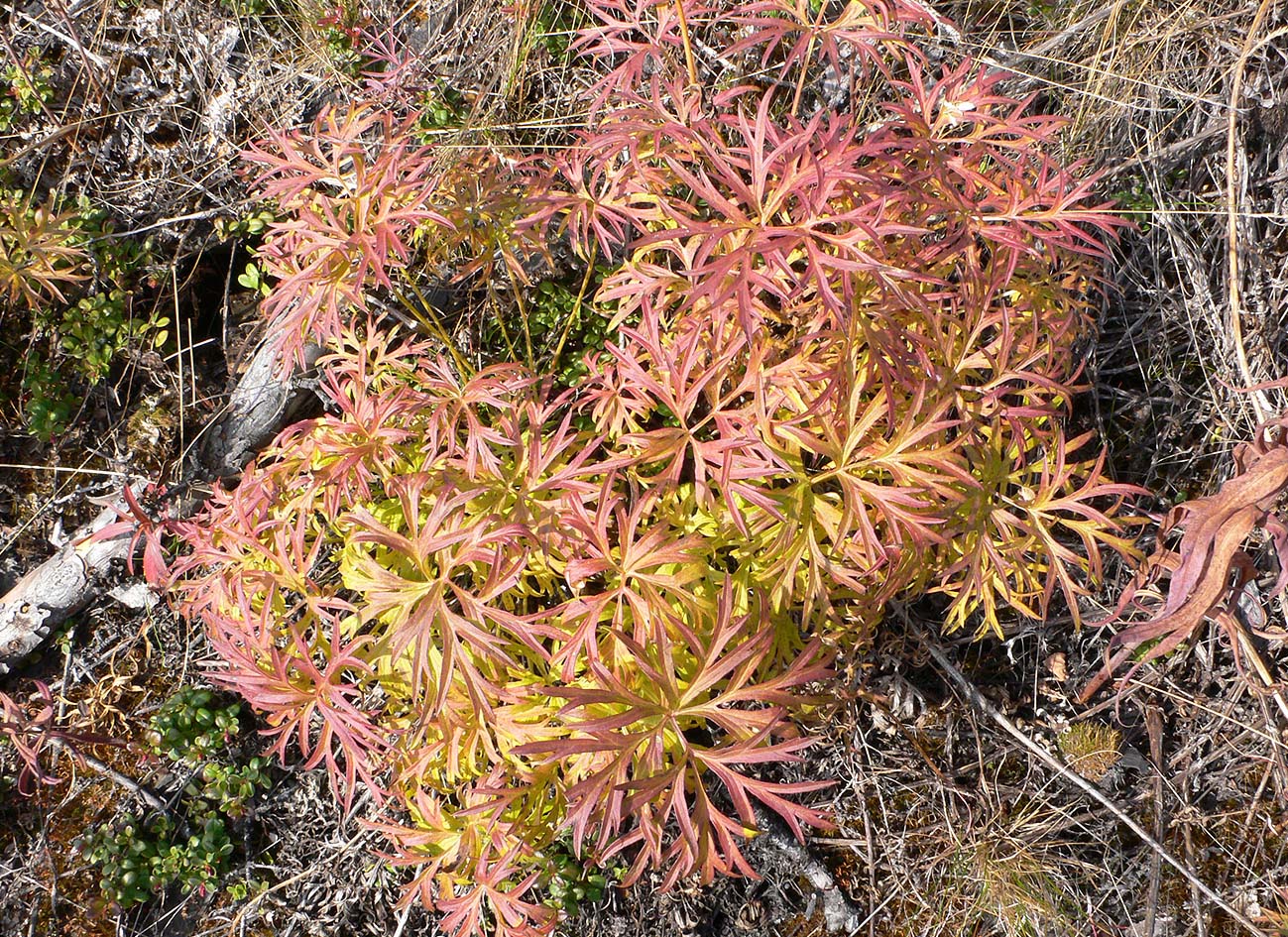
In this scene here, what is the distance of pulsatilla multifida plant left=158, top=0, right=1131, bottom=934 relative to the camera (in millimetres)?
1547

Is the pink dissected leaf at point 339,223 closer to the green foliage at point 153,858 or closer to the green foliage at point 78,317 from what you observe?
the green foliage at point 78,317

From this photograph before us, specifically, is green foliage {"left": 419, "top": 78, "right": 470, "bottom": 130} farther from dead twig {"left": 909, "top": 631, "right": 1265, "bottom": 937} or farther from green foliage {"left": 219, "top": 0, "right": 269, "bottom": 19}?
dead twig {"left": 909, "top": 631, "right": 1265, "bottom": 937}

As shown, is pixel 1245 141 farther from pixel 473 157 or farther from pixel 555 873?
pixel 555 873

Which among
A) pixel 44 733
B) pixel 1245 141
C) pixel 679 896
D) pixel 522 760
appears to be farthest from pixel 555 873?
A: pixel 1245 141

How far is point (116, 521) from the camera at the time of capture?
8.74ft

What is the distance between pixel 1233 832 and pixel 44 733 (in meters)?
3.51

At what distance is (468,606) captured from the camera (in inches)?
62.3

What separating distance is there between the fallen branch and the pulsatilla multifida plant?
2.10 feet

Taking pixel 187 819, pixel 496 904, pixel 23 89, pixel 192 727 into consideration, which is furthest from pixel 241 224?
pixel 496 904

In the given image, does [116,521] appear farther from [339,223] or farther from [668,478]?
[668,478]

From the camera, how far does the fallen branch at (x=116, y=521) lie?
2658 mm

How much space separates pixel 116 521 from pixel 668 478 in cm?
197

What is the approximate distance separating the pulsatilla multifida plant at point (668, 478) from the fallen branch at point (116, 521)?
0.64 meters

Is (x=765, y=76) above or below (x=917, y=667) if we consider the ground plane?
above
